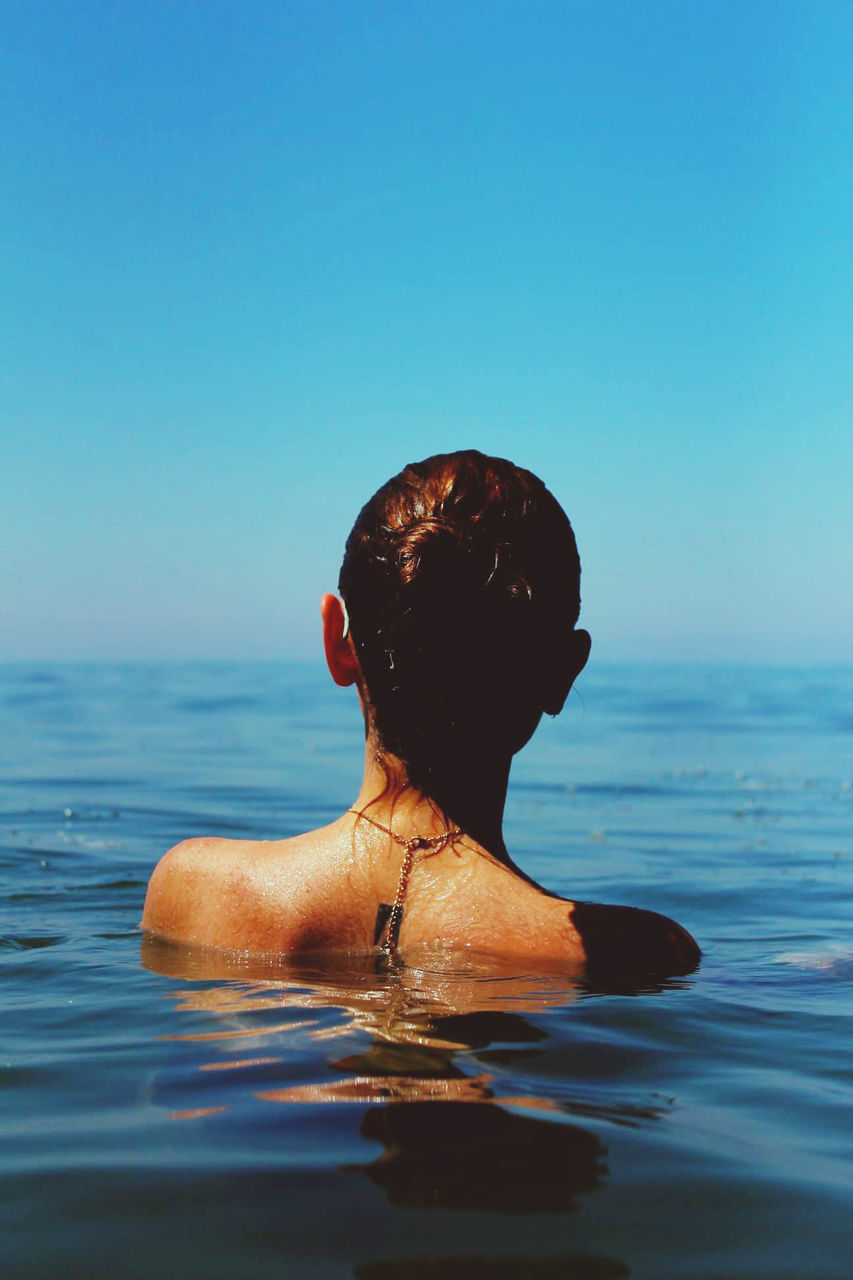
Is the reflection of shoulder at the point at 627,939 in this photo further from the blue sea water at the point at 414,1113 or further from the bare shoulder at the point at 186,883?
the bare shoulder at the point at 186,883

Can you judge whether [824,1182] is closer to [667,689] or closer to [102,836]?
[102,836]

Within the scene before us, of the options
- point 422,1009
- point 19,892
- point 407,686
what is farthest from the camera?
point 19,892

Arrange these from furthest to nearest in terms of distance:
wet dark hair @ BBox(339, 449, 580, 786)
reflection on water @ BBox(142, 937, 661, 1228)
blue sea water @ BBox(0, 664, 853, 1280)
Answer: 1. wet dark hair @ BBox(339, 449, 580, 786)
2. reflection on water @ BBox(142, 937, 661, 1228)
3. blue sea water @ BBox(0, 664, 853, 1280)

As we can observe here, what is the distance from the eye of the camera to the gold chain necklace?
3.13 metres

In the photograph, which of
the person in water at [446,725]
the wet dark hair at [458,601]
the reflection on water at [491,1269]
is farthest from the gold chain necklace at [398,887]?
the reflection on water at [491,1269]

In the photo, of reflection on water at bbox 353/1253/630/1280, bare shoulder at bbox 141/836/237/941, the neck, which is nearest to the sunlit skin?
the neck

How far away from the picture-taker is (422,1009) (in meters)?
2.83

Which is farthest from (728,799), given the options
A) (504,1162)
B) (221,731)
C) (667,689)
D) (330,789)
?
(667,689)

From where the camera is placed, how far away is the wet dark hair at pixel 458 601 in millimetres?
2945

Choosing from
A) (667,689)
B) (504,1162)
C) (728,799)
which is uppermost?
(667,689)

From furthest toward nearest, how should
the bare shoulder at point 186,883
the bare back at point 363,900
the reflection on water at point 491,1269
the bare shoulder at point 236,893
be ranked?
the bare shoulder at point 186,883 < the bare shoulder at point 236,893 < the bare back at point 363,900 < the reflection on water at point 491,1269

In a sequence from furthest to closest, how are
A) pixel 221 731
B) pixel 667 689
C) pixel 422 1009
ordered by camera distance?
pixel 667 689 → pixel 221 731 → pixel 422 1009

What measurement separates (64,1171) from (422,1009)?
3.41 feet

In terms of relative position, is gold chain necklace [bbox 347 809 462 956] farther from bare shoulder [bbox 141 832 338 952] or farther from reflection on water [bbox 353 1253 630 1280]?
reflection on water [bbox 353 1253 630 1280]
